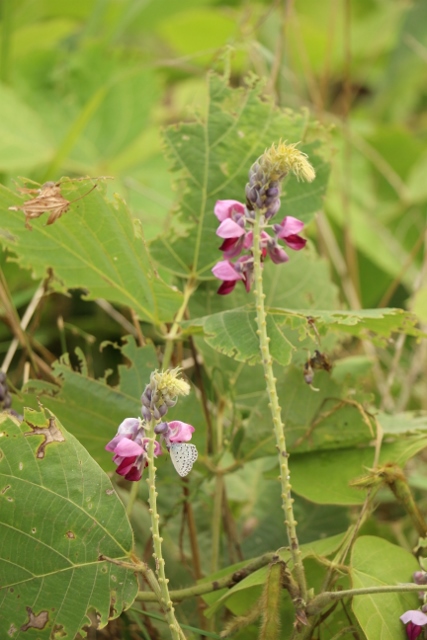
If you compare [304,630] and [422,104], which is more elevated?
[422,104]

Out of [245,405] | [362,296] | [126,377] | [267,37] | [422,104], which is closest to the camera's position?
[126,377]

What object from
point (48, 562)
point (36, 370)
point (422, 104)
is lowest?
point (48, 562)

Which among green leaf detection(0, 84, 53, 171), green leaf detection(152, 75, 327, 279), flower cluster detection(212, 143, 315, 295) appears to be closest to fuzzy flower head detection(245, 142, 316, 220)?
flower cluster detection(212, 143, 315, 295)

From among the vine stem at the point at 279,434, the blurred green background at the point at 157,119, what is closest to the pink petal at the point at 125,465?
the vine stem at the point at 279,434

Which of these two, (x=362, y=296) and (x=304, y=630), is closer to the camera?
(x=304, y=630)

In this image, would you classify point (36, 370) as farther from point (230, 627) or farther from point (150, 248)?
point (230, 627)

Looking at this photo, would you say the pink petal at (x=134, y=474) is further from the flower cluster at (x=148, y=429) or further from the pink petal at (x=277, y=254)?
the pink petal at (x=277, y=254)

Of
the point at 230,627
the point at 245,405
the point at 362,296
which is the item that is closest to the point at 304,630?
the point at 230,627
